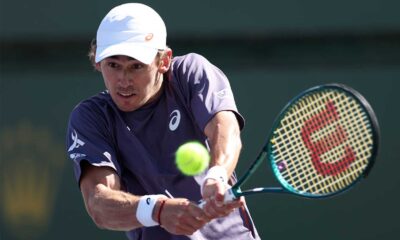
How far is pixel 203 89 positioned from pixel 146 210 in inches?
25.1

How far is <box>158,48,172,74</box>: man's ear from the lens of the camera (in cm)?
409

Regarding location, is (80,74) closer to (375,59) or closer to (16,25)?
(16,25)

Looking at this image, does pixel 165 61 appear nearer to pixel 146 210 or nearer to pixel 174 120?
pixel 174 120

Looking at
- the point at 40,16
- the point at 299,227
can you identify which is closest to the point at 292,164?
the point at 299,227

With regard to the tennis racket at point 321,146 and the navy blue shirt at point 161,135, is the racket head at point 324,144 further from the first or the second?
the navy blue shirt at point 161,135

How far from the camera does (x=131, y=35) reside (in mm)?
3982

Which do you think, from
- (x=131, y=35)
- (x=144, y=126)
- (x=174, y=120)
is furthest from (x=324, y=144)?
(x=131, y=35)

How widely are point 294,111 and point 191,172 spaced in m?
0.54

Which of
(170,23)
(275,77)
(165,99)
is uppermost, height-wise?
(170,23)

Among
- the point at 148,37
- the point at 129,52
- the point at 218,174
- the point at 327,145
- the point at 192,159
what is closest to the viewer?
the point at 192,159

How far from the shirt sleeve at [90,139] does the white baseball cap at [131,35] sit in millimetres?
268

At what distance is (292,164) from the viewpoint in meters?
3.79

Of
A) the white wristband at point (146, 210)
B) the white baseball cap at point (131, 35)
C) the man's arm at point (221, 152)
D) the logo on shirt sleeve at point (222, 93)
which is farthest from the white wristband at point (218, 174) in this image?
the white baseball cap at point (131, 35)

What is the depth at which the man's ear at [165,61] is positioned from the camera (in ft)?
13.4
